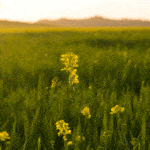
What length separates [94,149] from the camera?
1.58 metres

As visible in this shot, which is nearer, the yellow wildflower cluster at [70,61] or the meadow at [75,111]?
the meadow at [75,111]

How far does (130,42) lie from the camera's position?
25.2 ft

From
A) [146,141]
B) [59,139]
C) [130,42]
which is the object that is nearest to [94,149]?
[59,139]

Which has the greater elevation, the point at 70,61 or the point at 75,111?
the point at 70,61

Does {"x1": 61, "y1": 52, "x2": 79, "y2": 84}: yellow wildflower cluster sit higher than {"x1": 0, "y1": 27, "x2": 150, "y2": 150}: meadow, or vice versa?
{"x1": 61, "y1": 52, "x2": 79, "y2": 84}: yellow wildflower cluster

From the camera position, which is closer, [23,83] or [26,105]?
[26,105]

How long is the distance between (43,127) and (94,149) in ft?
1.66

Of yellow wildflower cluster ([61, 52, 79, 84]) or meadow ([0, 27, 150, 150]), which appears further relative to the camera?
yellow wildflower cluster ([61, 52, 79, 84])

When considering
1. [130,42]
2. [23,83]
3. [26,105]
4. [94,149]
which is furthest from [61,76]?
[130,42]

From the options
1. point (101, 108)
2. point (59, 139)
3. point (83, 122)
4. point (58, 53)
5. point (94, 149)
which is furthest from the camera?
point (58, 53)

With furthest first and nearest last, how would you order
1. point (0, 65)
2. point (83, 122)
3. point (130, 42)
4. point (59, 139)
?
point (130, 42), point (0, 65), point (83, 122), point (59, 139)

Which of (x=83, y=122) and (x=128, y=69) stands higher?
(x=128, y=69)

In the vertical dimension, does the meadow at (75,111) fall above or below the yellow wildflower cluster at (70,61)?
below

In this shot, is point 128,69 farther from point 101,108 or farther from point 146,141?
point 146,141
